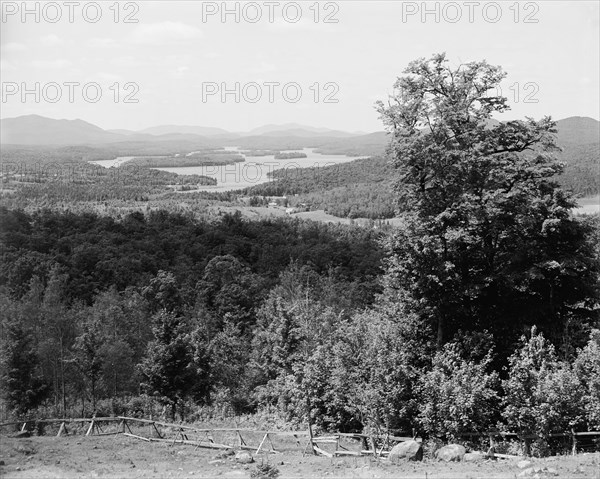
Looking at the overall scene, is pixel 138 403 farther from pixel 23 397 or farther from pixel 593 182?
pixel 593 182

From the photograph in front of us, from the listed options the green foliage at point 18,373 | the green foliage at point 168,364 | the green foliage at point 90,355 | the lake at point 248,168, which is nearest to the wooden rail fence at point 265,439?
the green foliage at point 168,364

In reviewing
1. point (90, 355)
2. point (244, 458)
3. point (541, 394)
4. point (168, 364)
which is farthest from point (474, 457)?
point (90, 355)

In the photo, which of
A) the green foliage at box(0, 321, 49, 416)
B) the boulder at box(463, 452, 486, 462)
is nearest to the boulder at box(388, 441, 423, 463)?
the boulder at box(463, 452, 486, 462)

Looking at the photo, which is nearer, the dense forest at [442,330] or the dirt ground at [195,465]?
the dirt ground at [195,465]

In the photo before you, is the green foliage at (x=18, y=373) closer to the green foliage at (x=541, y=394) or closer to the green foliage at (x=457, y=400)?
the green foliage at (x=457, y=400)

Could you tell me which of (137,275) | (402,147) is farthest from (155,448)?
(137,275)

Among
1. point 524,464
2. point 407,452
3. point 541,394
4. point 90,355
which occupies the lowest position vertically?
point 90,355

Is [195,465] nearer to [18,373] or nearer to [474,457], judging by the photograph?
[474,457]
